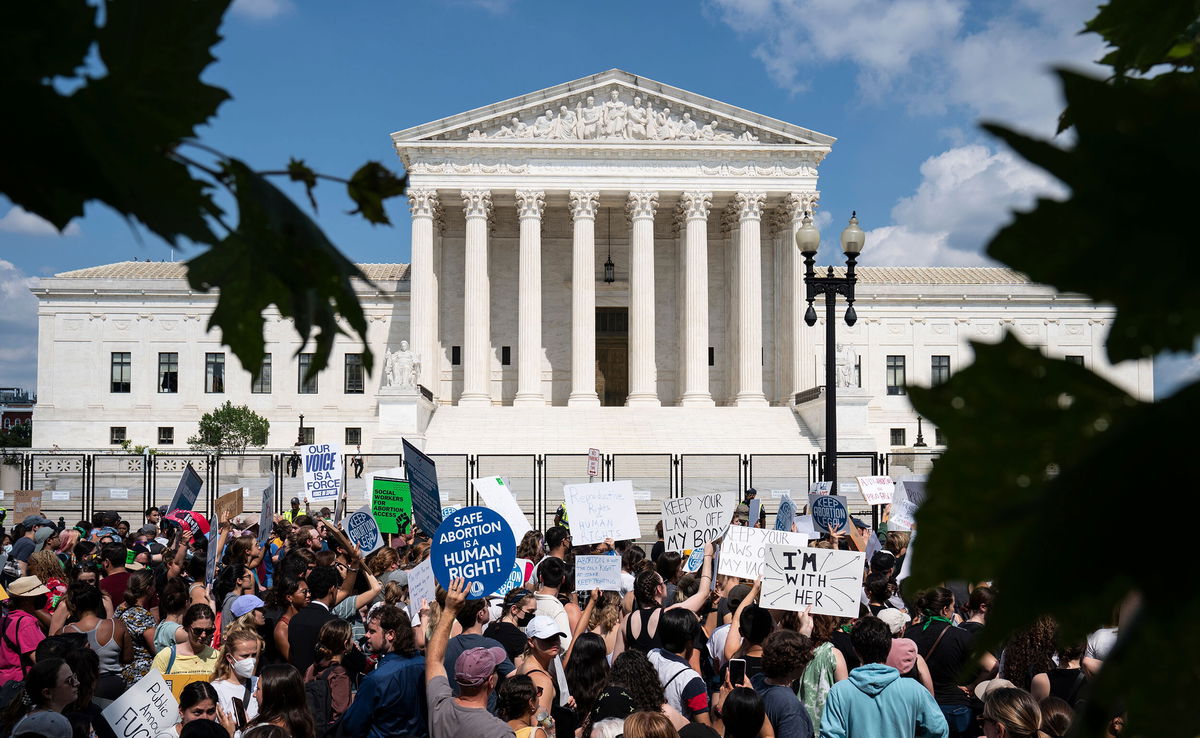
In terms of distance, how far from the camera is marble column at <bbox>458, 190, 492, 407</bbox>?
43062 mm

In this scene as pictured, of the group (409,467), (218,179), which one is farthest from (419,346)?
(218,179)

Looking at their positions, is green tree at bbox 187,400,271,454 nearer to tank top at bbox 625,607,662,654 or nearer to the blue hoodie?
tank top at bbox 625,607,662,654

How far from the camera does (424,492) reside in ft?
31.7

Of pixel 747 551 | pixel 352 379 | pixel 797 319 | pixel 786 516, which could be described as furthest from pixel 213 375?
pixel 747 551

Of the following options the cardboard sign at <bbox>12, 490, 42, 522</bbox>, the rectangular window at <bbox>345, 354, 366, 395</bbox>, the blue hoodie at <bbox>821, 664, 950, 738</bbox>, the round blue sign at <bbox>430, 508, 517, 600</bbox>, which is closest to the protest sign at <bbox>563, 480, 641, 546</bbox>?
the round blue sign at <bbox>430, 508, 517, 600</bbox>

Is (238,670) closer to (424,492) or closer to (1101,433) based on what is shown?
(424,492)

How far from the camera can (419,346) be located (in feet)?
141

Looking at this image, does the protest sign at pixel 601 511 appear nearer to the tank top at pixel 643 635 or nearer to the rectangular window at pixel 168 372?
the tank top at pixel 643 635

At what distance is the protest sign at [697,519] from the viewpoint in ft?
35.4

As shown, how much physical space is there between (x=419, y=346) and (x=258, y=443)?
1050cm

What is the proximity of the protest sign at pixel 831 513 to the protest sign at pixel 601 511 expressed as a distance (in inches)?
140

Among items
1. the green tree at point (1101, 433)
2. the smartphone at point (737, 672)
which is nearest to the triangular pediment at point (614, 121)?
the smartphone at point (737, 672)

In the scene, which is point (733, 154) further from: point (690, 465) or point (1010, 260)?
point (1010, 260)

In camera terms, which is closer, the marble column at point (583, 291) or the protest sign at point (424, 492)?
the protest sign at point (424, 492)
